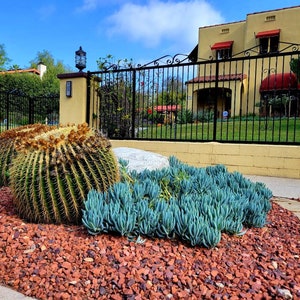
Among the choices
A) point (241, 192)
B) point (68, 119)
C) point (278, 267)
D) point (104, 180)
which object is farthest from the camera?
point (68, 119)

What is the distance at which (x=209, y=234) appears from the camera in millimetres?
2074

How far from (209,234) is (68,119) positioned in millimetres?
5878

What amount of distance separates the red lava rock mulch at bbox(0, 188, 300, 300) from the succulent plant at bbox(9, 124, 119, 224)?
162 mm

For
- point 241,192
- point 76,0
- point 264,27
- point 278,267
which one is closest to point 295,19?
point 264,27

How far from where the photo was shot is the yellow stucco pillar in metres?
7.06

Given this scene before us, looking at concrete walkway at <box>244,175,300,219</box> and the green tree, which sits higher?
the green tree

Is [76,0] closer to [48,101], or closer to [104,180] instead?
[48,101]

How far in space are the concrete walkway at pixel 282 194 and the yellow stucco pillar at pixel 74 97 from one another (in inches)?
164

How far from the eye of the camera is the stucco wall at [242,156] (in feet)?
18.1

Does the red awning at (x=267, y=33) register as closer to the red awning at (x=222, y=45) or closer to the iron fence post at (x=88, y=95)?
the red awning at (x=222, y=45)

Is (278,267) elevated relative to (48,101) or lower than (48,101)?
lower

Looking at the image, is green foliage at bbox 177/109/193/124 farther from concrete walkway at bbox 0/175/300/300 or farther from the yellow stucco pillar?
the yellow stucco pillar

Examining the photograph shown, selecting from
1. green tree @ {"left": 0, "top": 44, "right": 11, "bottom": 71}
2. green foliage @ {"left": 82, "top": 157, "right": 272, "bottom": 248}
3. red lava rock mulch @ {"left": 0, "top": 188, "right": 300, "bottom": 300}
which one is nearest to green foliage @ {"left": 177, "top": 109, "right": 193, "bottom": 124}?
green foliage @ {"left": 82, "top": 157, "right": 272, "bottom": 248}

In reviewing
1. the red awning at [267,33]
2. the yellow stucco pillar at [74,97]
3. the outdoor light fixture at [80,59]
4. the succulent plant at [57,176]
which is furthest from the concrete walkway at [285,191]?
the red awning at [267,33]
